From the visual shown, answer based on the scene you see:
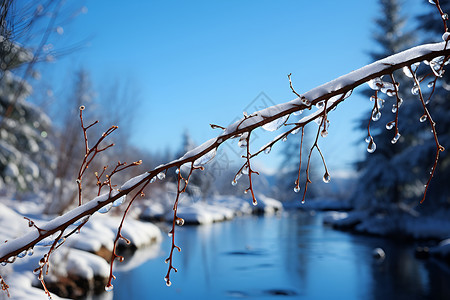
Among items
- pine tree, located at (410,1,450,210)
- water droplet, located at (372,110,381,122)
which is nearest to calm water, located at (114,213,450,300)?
pine tree, located at (410,1,450,210)

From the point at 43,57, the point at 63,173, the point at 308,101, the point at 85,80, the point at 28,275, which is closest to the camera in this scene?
the point at 308,101

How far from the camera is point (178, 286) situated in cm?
827

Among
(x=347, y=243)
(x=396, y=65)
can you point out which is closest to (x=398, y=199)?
(x=347, y=243)

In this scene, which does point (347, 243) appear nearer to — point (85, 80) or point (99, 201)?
point (85, 80)

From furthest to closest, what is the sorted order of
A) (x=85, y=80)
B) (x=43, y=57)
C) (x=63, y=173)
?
(x=85, y=80), (x=63, y=173), (x=43, y=57)

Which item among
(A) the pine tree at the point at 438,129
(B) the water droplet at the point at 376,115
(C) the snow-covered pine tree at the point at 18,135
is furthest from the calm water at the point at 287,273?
(B) the water droplet at the point at 376,115

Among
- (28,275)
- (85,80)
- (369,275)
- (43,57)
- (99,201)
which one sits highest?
(85,80)

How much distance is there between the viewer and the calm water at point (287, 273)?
779cm

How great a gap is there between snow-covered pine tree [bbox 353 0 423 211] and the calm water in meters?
2.68

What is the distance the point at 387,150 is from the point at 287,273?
1007cm

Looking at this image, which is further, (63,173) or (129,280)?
(63,173)

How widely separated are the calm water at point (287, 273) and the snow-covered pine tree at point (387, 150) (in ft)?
8.79

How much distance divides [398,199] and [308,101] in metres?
16.9

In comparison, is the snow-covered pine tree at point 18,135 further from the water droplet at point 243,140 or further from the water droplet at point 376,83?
the water droplet at point 376,83
